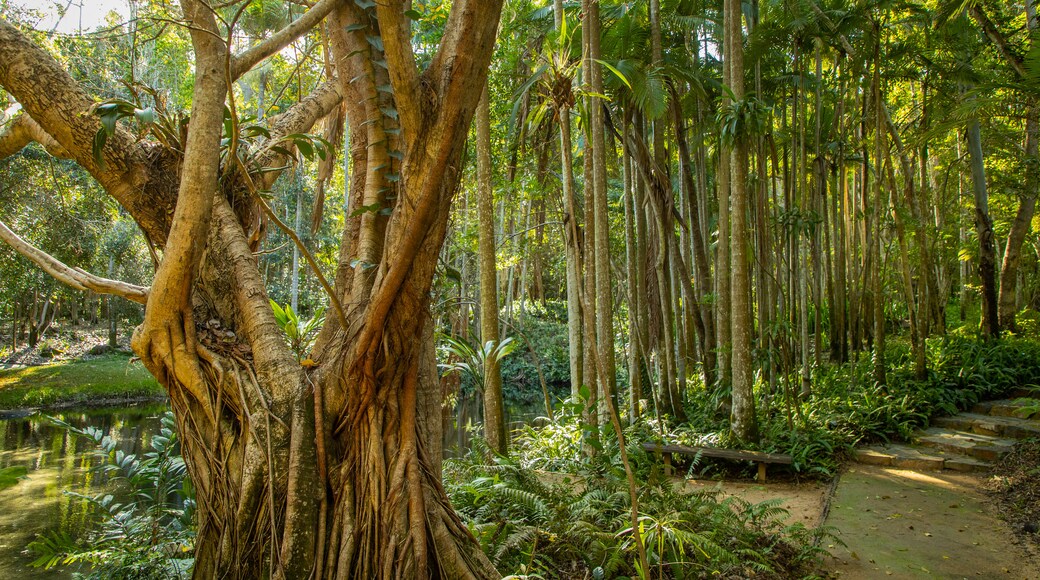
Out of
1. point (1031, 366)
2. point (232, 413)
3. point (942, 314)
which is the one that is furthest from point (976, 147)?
point (232, 413)

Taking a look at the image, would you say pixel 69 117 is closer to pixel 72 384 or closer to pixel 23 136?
pixel 23 136

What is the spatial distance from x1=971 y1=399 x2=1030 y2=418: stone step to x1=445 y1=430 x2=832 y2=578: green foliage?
5.19 meters

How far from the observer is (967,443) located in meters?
6.68

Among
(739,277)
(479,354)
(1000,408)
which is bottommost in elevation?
(1000,408)

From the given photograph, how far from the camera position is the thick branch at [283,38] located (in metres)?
Result: 2.54

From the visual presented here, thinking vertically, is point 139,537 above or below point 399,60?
below

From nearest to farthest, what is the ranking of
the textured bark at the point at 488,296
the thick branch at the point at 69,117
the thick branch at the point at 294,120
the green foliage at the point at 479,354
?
the thick branch at the point at 69,117 → the thick branch at the point at 294,120 → the green foliage at the point at 479,354 → the textured bark at the point at 488,296

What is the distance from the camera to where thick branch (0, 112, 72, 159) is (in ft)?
10.1

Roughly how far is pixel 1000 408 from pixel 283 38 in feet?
30.8

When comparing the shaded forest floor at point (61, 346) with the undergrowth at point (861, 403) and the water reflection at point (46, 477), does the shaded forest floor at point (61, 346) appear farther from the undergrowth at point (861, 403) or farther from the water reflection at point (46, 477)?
the undergrowth at point (861, 403)

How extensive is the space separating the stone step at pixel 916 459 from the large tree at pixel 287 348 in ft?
18.0

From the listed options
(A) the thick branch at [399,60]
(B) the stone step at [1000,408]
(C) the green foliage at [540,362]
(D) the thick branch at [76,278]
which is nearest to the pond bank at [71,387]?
(C) the green foliage at [540,362]

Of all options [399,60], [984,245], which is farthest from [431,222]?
[984,245]

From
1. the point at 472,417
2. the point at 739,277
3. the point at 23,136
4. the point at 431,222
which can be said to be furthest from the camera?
the point at 472,417
